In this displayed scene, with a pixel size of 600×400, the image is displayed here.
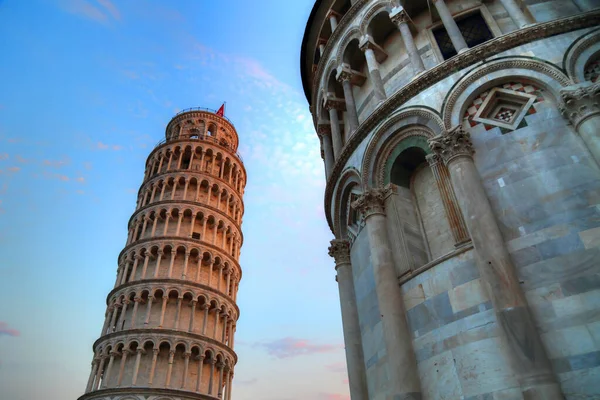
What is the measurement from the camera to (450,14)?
13.1 metres

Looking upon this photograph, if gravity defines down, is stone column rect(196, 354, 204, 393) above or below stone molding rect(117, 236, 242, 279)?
below

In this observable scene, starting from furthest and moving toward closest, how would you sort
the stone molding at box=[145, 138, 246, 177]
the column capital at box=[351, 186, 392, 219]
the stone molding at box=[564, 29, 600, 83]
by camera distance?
the stone molding at box=[145, 138, 246, 177], the column capital at box=[351, 186, 392, 219], the stone molding at box=[564, 29, 600, 83]

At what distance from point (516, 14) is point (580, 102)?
392 centimetres

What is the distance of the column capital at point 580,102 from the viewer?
30.0 feet

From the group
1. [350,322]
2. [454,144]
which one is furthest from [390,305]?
[454,144]

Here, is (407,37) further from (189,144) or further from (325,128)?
(189,144)

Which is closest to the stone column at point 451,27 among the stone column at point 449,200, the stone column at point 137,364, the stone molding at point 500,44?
the stone molding at point 500,44

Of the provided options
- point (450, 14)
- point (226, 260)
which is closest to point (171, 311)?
point (226, 260)

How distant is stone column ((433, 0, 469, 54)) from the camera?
11.9m

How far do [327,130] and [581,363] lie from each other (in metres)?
12.3

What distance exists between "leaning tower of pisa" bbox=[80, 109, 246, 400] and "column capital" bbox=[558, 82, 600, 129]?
27.9m

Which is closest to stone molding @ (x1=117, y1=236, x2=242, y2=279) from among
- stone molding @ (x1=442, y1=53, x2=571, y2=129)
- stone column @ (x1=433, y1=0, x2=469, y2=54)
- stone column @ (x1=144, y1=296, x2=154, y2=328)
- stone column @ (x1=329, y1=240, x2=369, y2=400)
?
stone column @ (x1=144, y1=296, x2=154, y2=328)

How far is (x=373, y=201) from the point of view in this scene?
11922 millimetres

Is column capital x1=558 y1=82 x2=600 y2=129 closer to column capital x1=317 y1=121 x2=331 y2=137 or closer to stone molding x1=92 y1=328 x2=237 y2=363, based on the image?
column capital x1=317 y1=121 x2=331 y2=137
